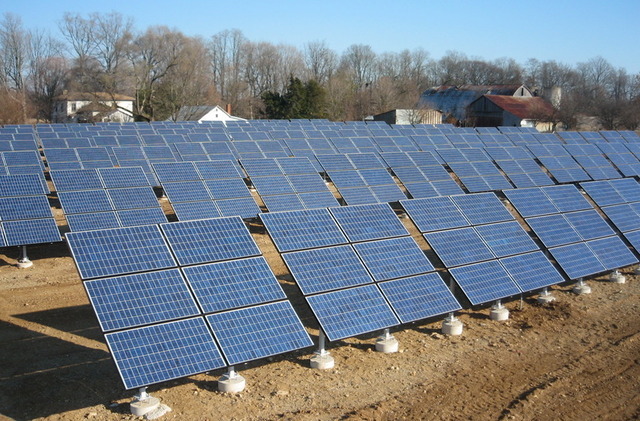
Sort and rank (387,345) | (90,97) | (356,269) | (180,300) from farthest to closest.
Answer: (90,97) < (356,269) < (387,345) < (180,300)

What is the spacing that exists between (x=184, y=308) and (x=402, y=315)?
372 cm

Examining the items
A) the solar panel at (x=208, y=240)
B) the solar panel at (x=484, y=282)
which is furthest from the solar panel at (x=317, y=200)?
the solar panel at (x=208, y=240)

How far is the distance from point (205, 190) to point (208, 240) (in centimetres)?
704

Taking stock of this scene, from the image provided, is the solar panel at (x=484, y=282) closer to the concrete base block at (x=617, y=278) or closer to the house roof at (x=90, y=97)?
the concrete base block at (x=617, y=278)

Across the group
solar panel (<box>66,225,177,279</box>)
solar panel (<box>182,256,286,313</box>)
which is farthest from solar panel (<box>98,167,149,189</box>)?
solar panel (<box>182,256,286,313</box>)

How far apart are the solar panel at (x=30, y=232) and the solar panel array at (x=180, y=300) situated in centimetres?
615

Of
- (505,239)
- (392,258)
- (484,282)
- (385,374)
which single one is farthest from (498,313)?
(385,374)

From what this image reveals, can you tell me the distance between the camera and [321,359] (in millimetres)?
10062

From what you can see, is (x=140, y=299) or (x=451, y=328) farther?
(x=451, y=328)

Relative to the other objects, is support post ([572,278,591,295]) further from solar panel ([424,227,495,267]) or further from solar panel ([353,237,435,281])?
solar panel ([353,237,435,281])

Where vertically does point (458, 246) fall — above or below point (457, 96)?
above

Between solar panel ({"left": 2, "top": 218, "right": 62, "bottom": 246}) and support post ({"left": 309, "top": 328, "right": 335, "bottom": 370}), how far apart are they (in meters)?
8.09

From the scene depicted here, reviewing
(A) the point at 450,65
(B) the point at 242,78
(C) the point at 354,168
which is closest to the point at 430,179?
(C) the point at 354,168

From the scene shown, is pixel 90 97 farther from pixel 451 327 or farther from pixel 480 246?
pixel 451 327
